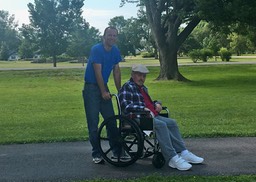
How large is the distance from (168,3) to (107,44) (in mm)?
25734

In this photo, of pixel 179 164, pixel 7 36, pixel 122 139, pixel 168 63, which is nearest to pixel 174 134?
pixel 179 164

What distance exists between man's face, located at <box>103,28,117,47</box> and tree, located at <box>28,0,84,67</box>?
67.3 meters

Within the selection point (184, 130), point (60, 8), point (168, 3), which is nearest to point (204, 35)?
point (60, 8)

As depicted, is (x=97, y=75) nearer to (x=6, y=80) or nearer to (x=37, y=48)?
(x=6, y=80)

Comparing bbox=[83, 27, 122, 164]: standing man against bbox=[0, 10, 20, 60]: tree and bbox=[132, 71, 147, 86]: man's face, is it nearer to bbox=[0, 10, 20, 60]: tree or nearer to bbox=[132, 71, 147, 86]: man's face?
bbox=[132, 71, 147, 86]: man's face

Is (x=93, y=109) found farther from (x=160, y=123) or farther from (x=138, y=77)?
(x=160, y=123)

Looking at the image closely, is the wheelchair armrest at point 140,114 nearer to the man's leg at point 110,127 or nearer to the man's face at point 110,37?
the man's leg at point 110,127

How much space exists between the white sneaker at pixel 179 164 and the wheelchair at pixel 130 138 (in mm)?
178

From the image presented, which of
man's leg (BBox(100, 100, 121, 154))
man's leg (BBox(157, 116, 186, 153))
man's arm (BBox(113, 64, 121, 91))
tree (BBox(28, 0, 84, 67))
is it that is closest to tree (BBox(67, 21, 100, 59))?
tree (BBox(28, 0, 84, 67))

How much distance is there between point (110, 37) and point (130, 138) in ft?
4.86

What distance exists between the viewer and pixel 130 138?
6441 millimetres

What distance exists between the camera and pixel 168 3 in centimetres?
3138

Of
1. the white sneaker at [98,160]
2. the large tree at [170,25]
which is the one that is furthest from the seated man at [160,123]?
the large tree at [170,25]

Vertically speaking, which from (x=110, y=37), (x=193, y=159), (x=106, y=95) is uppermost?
(x=110, y=37)
